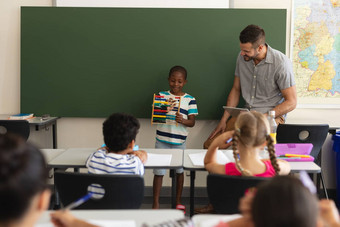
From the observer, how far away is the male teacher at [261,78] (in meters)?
3.62

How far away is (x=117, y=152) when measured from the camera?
7.84 feet

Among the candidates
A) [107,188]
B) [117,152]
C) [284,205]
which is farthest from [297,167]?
[284,205]

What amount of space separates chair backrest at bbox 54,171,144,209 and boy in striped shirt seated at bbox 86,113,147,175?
29cm

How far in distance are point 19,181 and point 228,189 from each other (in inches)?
47.2

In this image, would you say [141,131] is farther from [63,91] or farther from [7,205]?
[7,205]

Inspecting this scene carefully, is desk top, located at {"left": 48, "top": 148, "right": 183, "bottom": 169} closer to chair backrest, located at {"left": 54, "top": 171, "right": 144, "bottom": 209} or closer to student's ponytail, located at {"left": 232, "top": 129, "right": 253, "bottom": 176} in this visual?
student's ponytail, located at {"left": 232, "top": 129, "right": 253, "bottom": 176}

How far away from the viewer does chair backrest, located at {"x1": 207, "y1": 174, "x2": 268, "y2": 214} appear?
74.0 inches

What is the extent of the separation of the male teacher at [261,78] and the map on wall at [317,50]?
0.69 metres

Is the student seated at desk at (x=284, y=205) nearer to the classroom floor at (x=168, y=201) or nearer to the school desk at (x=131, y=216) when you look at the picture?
the school desk at (x=131, y=216)

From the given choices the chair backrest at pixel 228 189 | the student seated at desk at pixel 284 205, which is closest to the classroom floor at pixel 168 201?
the chair backrest at pixel 228 189

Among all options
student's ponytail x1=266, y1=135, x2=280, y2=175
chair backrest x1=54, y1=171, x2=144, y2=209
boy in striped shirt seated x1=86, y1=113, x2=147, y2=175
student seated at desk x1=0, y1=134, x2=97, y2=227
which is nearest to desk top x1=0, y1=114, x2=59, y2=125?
boy in striped shirt seated x1=86, y1=113, x2=147, y2=175

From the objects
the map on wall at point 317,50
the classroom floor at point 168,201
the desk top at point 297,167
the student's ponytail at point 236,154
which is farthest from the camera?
the map on wall at point 317,50

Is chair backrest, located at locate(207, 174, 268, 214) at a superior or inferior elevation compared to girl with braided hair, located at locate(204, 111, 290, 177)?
inferior

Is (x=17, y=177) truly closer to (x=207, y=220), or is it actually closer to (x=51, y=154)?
(x=207, y=220)
